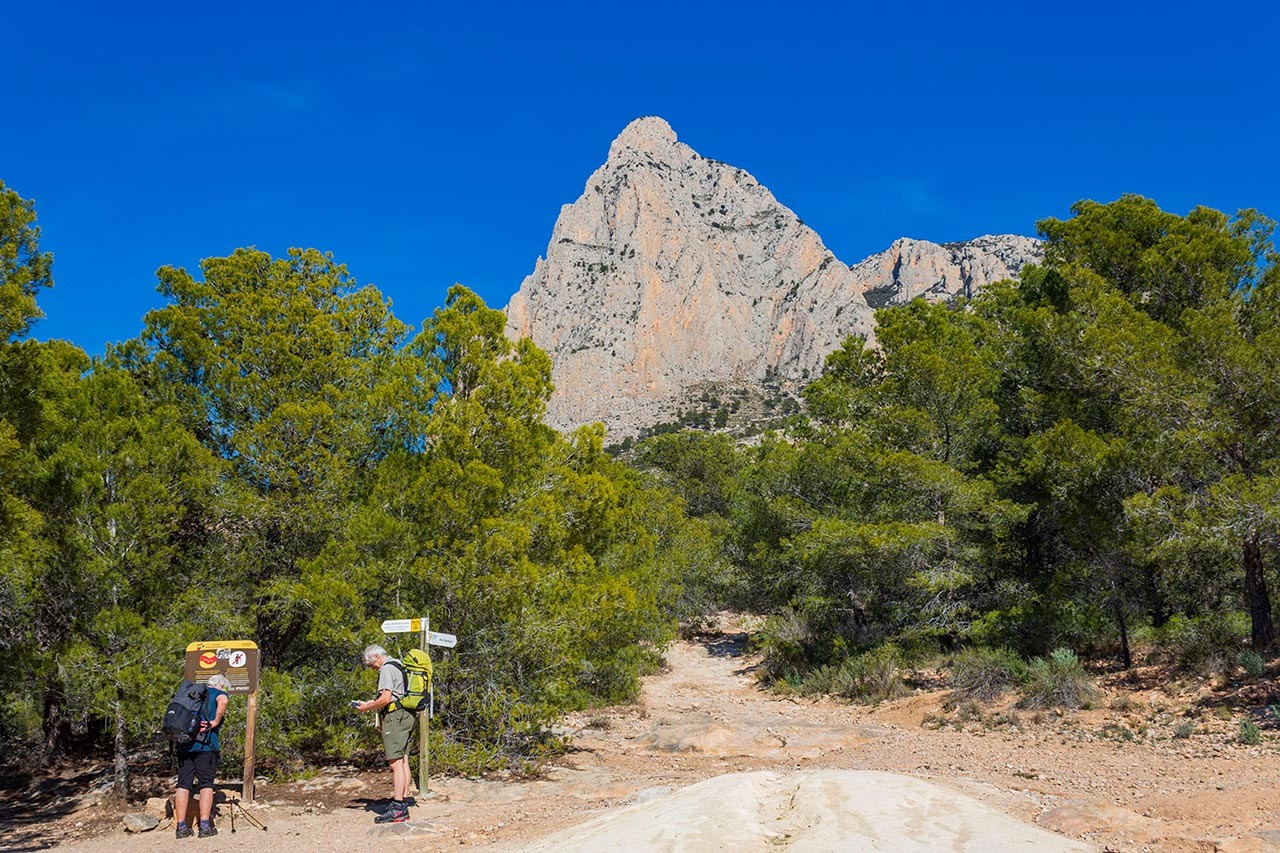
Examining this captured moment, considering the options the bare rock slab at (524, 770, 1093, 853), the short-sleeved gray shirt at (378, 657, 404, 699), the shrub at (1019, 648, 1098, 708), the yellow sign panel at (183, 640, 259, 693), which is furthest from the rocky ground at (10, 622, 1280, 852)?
the yellow sign panel at (183, 640, 259, 693)

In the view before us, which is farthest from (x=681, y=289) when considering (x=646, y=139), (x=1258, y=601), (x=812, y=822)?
(x=812, y=822)

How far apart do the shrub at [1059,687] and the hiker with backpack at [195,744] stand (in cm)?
1170

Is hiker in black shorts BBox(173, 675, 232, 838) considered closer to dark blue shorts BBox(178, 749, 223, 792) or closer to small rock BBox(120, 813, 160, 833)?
dark blue shorts BBox(178, 749, 223, 792)

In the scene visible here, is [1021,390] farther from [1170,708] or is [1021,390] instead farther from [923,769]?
[923,769]

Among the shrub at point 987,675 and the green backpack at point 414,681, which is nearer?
the green backpack at point 414,681

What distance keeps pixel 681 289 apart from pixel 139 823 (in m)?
115

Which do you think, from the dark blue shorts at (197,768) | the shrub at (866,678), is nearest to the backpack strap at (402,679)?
the dark blue shorts at (197,768)

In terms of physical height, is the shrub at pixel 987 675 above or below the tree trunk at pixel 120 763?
below

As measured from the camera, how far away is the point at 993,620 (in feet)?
52.5

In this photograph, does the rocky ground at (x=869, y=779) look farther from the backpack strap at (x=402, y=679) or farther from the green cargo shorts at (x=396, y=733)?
the backpack strap at (x=402, y=679)

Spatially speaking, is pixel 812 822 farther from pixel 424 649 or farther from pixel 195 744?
pixel 195 744

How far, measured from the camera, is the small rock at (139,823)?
24.3 feet

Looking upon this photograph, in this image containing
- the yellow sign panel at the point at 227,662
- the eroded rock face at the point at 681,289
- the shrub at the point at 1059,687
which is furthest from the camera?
the eroded rock face at the point at 681,289

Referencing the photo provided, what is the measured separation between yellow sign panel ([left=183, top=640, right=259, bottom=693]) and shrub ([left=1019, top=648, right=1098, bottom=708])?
452 inches
